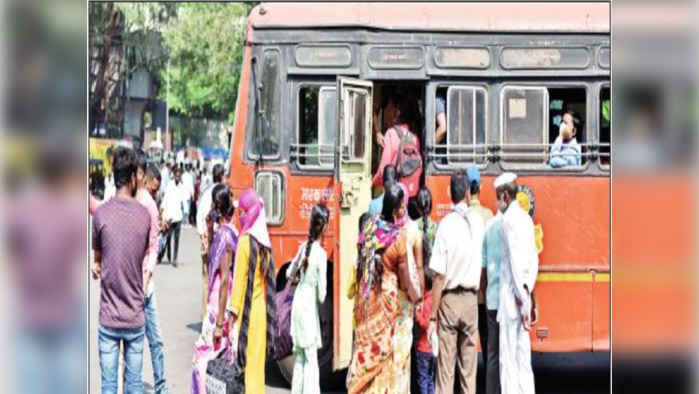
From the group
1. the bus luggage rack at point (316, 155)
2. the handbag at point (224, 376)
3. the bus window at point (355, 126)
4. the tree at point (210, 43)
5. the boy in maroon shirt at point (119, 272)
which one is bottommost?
the handbag at point (224, 376)

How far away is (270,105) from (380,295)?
9.53 ft

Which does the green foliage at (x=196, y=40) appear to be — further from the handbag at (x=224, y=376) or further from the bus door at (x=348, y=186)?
the handbag at (x=224, y=376)

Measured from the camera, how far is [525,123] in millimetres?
9320

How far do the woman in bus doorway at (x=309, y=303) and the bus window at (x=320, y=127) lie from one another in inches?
55.7

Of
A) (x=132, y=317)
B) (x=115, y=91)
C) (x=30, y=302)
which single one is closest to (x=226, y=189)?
(x=132, y=317)

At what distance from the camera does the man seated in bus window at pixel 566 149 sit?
9227 mm

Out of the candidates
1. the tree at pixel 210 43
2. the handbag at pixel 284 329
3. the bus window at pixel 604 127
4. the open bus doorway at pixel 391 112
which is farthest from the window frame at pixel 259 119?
the tree at pixel 210 43

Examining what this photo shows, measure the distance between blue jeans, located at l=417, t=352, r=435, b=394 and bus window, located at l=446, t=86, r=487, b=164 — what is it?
81.6 inches

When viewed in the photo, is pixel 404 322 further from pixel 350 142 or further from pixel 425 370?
pixel 350 142

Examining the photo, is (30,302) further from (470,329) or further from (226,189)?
(470,329)

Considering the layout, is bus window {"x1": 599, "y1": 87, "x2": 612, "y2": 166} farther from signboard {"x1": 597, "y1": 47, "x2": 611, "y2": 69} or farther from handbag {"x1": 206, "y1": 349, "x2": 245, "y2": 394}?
handbag {"x1": 206, "y1": 349, "x2": 245, "y2": 394}

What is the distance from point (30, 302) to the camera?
3787mm

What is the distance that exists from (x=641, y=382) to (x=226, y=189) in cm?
528

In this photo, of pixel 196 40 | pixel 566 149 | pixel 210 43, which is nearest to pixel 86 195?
pixel 566 149
